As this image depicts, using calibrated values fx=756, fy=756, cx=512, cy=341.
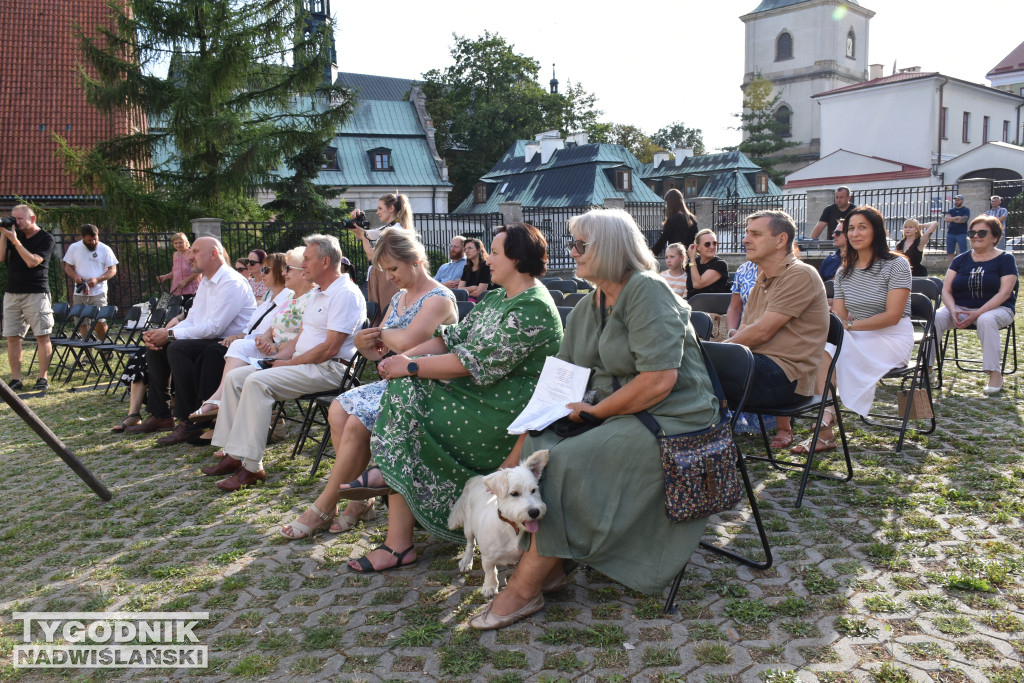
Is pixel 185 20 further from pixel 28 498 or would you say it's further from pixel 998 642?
pixel 998 642

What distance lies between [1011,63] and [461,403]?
76.2 m

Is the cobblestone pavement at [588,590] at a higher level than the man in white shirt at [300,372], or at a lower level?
lower

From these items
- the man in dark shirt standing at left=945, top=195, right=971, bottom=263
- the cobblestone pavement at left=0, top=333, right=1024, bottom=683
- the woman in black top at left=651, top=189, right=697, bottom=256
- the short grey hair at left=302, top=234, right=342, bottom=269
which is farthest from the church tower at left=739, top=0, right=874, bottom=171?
the cobblestone pavement at left=0, top=333, right=1024, bottom=683

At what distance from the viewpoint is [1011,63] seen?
6300 centimetres

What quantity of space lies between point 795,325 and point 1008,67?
7395cm

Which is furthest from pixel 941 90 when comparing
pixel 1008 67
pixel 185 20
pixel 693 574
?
pixel 693 574

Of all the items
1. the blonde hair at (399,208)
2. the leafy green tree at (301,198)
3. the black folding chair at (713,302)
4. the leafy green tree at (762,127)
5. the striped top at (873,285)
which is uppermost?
the leafy green tree at (762,127)

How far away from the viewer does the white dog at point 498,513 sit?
3000mm

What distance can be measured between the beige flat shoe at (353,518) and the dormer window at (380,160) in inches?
1648

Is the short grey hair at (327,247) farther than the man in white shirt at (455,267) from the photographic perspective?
No

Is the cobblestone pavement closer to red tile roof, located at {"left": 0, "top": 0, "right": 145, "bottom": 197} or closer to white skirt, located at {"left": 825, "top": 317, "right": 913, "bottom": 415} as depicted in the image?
white skirt, located at {"left": 825, "top": 317, "right": 913, "bottom": 415}

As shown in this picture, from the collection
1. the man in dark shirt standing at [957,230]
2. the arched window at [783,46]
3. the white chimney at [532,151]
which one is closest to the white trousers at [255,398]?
the man in dark shirt standing at [957,230]

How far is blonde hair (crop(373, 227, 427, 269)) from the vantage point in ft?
14.1

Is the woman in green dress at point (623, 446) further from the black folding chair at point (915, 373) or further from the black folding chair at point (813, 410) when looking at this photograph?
the black folding chair at point (915, 373)
